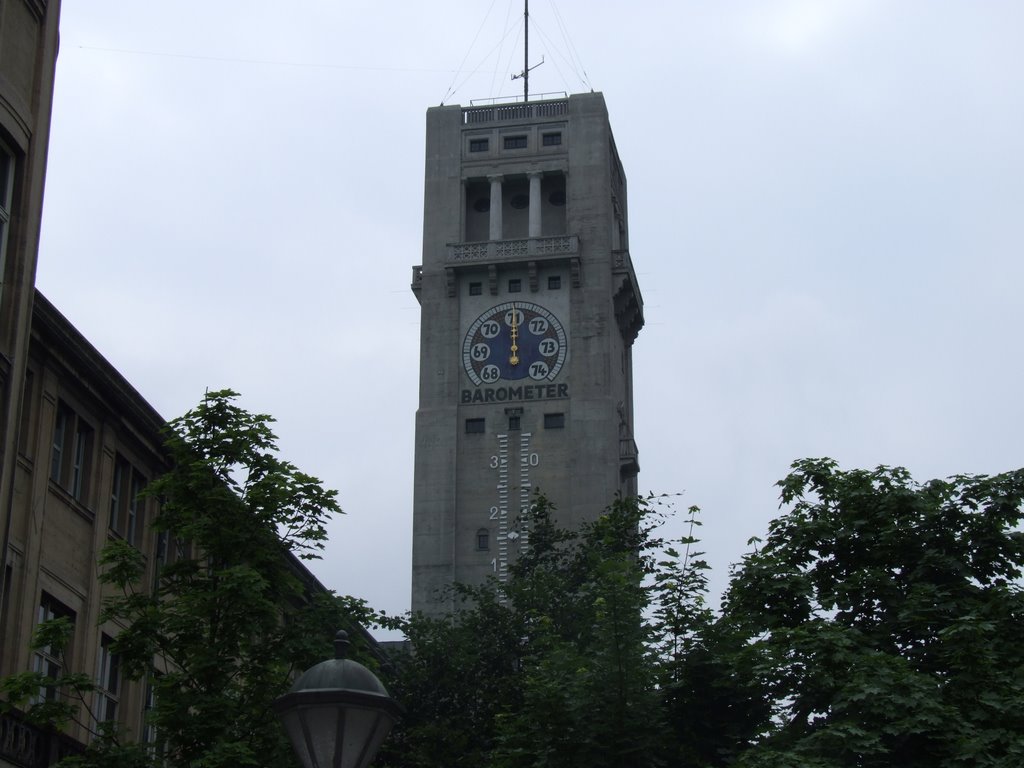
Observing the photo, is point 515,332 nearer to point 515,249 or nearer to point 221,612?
point 515,249

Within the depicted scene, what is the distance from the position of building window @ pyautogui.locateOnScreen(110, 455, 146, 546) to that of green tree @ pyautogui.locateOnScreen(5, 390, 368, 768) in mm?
10725

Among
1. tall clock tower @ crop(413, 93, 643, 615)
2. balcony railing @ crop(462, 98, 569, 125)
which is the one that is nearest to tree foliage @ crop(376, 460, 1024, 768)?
tall clock tower @ crop(413, 93, 643, 615)

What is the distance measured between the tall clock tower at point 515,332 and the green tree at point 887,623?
5621 cm

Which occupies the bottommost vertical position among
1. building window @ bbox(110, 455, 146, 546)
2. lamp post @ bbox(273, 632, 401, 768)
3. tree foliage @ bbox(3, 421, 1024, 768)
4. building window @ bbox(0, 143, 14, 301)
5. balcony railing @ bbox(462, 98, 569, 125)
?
lamp post @ bbox(273, 632, 401, 768)

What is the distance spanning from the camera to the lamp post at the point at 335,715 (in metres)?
15.7

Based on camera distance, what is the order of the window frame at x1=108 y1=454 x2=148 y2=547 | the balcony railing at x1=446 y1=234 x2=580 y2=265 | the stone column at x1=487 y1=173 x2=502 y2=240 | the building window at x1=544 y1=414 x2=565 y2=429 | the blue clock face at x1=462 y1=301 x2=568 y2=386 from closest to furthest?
the window frame at x1=108 y1=454 x2=148 y2=547
the building window at x1=544 y1=414 x2=565 y2=429
the blue clock face at x1=462 y1=301 x2=568 y2=386
the balcony railing at x1=446 y1=234 x2=580 y2=265
the stone column at x1=487 y1=173 x2=502 y2=240

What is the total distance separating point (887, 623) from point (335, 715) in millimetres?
18071

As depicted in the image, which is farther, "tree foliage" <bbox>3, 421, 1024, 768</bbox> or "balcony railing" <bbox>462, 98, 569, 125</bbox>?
"balcony railing" <bbox>462, 98, 569, 125</bbox>

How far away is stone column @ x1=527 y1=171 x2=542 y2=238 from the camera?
322 ft

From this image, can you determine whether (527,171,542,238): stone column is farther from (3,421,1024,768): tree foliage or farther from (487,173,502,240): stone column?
(3,421,1024,768): tree foliage

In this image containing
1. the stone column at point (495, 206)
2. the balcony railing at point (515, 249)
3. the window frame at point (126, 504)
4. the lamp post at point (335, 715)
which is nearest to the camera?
the lamp post at point (335, 715)

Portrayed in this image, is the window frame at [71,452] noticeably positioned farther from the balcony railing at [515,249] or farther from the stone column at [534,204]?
the stone column at [534,204]

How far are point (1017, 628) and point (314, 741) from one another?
1831 cm

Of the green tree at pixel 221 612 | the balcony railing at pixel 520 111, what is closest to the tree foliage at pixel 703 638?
the green tree at pixel 221 612
